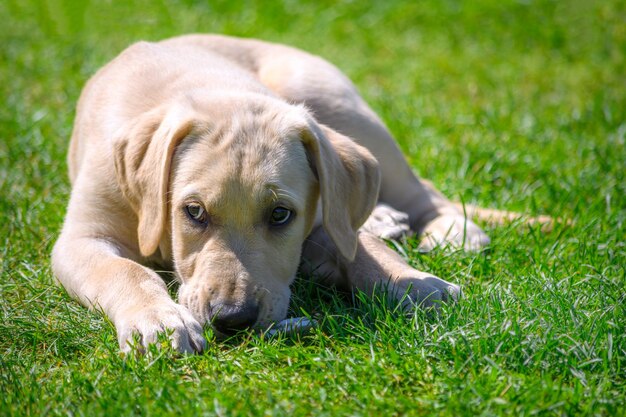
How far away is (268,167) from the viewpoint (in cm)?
394

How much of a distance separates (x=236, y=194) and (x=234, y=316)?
61cm

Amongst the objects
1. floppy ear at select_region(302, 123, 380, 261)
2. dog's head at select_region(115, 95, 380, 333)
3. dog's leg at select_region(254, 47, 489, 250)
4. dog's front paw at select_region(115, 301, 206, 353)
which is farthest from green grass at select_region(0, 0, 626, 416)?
dog's leg at select_region(254, 47, 489, 250)

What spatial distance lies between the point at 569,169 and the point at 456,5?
17.5 feet

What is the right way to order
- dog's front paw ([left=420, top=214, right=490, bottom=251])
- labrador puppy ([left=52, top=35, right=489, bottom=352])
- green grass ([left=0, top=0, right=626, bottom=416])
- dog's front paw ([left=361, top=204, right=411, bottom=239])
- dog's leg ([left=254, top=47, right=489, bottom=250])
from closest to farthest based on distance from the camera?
green grass ([left=0, top=0, right=626, bottom=416]) < labrador puppy ([left=52, top=35, right=489, bottom=352]) < dog's front paw ([left=420, top=214, right=490, bottom=251]) < dog's front paw ([left=361, top=204, right=411, bottom=239]) < dog's leg ([left=254, top=47, right=489, bottom=250])

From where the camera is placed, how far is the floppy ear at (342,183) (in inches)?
164

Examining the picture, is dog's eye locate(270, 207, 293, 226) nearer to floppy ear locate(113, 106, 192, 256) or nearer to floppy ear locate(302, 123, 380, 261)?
floppy ear locate(302, 123, 380, 261)

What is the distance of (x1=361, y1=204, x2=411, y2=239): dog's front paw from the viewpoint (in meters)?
5.06

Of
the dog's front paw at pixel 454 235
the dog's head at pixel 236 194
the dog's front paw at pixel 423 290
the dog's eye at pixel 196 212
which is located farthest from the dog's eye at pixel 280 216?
the dog's front paw at pixel 454 235

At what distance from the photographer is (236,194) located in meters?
3.82

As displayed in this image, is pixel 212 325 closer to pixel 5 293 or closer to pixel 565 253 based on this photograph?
pixel 5 293

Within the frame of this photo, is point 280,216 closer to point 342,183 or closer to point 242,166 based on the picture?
point 242,166

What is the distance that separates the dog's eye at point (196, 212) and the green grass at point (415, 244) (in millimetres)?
647

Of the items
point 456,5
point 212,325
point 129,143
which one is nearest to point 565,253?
point 212,325

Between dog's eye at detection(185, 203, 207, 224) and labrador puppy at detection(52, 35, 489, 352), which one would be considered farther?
dog's eye at detection(185, 203, 207, 224)
